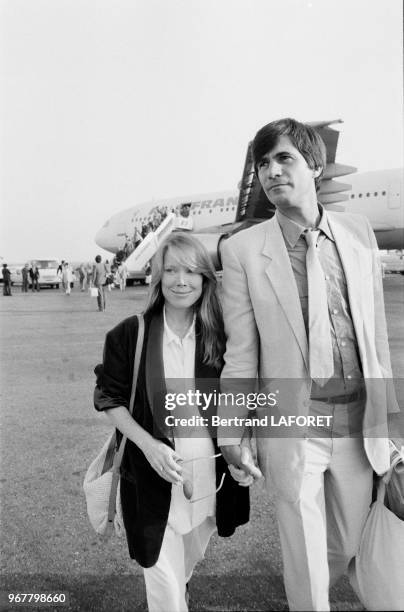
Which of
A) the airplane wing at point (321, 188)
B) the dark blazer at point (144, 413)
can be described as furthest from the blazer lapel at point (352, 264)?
the airplane wing at point (321, 188)

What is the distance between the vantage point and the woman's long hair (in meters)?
1.84

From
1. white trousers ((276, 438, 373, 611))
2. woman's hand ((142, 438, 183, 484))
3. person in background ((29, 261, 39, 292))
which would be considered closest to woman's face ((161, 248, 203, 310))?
woman's hand ((142, 438, 183, 484))

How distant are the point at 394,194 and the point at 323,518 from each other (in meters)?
18.5

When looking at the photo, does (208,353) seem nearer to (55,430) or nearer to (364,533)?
(364,533)

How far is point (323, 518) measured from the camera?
1682mm

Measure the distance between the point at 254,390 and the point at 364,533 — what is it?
605 millimetres

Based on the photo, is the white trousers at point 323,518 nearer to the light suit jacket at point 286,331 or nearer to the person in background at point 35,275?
the light suit jacket at point 286,331

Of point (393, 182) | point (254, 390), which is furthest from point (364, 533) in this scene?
point (393, 182)

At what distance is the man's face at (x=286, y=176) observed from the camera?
170cm

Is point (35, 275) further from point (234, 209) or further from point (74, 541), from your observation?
point (74, 541)

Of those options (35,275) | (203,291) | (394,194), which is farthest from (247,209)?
(35,275)

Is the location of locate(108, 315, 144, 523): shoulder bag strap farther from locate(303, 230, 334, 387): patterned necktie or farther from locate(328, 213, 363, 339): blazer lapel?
locate(328, 213, 363, 339): blazer lapel

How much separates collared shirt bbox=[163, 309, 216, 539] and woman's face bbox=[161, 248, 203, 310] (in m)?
0.12

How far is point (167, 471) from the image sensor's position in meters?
1.72
